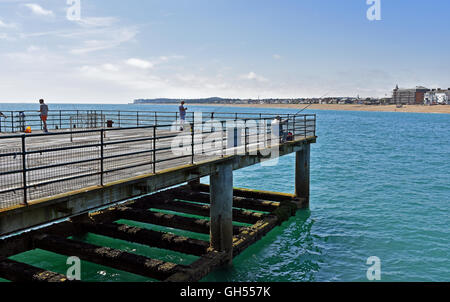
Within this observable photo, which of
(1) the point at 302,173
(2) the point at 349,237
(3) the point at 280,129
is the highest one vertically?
(3) the point at 280,129

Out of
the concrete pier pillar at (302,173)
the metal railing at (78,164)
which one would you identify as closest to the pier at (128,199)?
the metal railing at (78,164)

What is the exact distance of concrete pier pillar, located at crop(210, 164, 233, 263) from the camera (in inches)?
488

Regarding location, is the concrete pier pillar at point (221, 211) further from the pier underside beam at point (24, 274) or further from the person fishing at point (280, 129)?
the person fishing at point (280, 129)

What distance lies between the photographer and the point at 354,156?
45094mm

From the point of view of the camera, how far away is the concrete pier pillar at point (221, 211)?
1240 cm

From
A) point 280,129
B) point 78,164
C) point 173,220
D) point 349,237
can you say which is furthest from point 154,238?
point 349,237

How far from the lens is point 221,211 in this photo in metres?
12.5

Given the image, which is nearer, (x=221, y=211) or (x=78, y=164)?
(x=78, y=164)

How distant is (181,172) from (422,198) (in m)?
19.1

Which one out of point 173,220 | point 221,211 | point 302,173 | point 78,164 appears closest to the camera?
point 78,164

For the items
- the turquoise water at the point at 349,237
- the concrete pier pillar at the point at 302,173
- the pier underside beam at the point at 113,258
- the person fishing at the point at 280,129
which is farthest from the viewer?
the concrete pier pillar at the point at 302,173

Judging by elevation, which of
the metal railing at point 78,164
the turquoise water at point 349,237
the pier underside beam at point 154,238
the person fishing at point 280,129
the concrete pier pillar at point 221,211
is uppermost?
the person fishing at point 280,129

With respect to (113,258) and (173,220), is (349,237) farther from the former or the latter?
(113,258)

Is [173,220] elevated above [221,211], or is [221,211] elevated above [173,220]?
[221,211]
